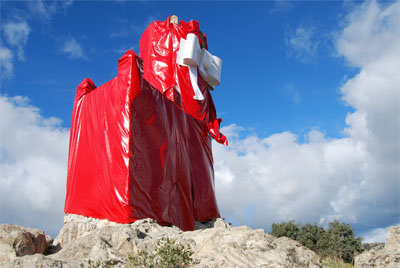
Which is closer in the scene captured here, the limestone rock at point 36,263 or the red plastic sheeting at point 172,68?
the limestone rock at point 36,263

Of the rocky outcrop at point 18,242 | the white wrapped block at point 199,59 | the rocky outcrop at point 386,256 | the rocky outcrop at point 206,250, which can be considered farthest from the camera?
the white wrapped block at point 199,59

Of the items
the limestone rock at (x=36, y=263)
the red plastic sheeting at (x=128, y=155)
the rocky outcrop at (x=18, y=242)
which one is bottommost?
the limestone rock at (x=36, y=263)

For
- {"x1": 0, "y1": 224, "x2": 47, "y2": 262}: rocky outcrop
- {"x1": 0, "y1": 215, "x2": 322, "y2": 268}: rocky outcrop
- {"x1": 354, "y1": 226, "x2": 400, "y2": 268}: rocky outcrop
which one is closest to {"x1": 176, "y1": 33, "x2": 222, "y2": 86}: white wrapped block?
{"x1": 0, "y1": 224, "x2": 47, "y2": 262}: rocky outcrop

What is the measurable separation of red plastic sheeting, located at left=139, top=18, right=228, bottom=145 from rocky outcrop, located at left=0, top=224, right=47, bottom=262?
688 cm

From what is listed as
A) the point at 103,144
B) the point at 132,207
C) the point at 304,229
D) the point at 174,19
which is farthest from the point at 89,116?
the point at 304,229

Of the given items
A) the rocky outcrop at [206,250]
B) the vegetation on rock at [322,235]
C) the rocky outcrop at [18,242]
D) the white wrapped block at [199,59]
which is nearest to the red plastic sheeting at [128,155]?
the rocky outcrop at [18,242]

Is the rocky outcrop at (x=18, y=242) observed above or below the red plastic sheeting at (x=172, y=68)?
below

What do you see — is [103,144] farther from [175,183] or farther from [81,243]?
[81,243]

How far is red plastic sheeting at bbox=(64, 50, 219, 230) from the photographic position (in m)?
8.70

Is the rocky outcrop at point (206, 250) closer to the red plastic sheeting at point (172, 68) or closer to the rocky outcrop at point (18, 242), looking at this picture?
the rocky outcrop at point (18, 242)

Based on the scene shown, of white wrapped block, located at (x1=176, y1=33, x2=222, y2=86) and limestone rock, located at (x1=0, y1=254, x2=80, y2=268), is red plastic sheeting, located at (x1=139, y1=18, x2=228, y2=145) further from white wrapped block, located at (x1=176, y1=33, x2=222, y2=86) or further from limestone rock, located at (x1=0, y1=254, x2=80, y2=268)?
limestone rock, located at (x1=0, y1=254, x2=80, y2=268)

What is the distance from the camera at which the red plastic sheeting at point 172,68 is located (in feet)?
44.2

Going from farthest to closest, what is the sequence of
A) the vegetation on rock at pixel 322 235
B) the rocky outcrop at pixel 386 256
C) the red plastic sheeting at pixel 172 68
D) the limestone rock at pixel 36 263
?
the vegetation on rock at pixel 322 235 < the red plastic sheeting at pixel 172 68 < the limestone rock at pixel 36 263 < the rocky outcrop at pixel 386 256

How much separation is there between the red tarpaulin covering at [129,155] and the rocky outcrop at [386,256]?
5078 millimetres
